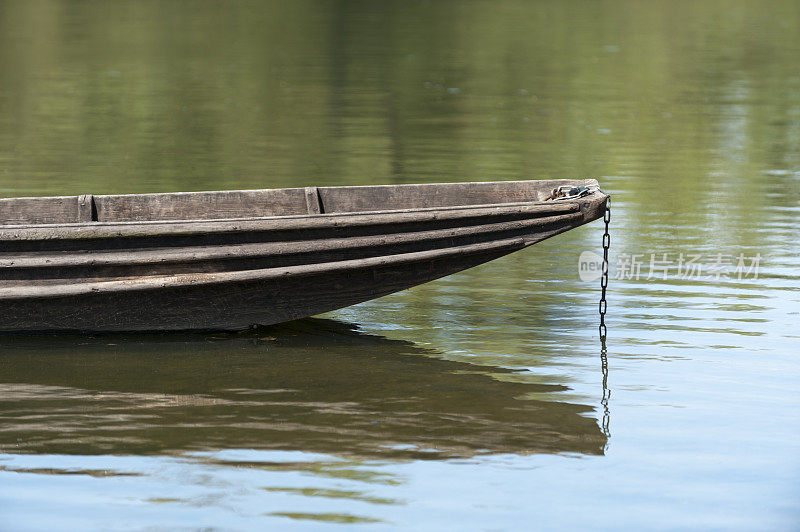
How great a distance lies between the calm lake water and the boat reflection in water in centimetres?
3

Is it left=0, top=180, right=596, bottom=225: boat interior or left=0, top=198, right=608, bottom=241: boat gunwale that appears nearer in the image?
left=0, top=198, right=608, bottom=241: boat gunwale

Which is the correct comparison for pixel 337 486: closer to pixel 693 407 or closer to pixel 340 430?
pixel 340 430

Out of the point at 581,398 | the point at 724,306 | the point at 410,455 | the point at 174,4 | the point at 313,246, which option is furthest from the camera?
the point at 174,4

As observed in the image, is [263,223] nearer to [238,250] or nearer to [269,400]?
[238,250]

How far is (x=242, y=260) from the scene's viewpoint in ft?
28.5

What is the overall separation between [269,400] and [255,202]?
2764 mm

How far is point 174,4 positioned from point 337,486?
56207 mm

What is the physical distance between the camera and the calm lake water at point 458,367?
6.08 meters

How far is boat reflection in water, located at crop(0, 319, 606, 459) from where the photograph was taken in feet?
22.5

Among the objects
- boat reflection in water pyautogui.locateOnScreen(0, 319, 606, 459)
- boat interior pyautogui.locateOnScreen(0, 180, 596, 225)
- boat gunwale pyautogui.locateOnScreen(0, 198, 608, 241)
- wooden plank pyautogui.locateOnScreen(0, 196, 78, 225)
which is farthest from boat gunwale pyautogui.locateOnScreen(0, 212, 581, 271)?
wooden plank pyautogui.locateOnScreen(0, 196, 78, 225)

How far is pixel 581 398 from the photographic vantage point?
7.77m

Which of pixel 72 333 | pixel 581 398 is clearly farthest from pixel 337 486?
pixel 72 333

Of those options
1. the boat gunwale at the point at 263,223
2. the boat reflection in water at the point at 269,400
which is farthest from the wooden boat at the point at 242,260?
the boat reflection in water at the point at 269,400

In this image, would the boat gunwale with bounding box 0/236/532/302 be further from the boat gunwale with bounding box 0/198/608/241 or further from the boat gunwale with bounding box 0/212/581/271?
the boat gunwale with bounding box 0/198/608/241
